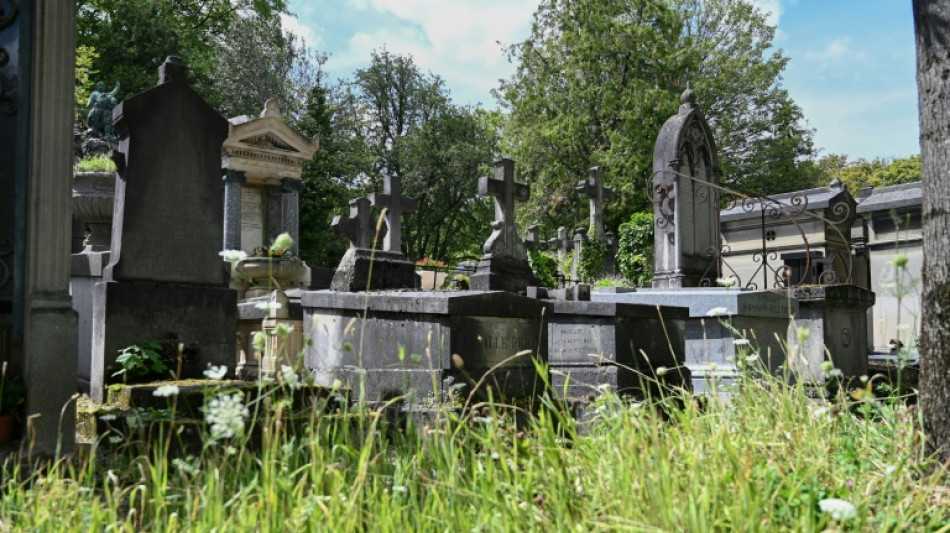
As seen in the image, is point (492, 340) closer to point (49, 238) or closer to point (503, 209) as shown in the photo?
point (49, 238)

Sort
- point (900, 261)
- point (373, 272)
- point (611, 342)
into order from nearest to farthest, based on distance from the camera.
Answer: point (900, 261) → point (611, 342) → point (373, 272)

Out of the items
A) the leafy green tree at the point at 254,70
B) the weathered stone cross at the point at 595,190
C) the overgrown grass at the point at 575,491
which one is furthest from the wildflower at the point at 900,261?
the leafy green tree at the point at 254,70

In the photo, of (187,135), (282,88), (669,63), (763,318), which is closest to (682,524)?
(187,135)

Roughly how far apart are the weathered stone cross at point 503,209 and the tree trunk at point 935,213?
8.94m

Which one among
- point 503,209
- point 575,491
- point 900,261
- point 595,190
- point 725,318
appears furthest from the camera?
point 595,190

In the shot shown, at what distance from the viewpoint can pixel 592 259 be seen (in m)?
18.3

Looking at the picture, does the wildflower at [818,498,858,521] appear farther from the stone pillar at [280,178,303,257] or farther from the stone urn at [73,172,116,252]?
the stone pillar at [280,178,303,257]

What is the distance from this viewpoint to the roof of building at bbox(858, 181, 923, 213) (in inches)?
734

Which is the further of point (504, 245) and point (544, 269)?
point (544, 269)

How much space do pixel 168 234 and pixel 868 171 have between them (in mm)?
39956

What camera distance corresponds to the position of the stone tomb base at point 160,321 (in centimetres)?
575

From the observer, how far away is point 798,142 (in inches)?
1187

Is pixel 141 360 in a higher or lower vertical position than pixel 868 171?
lower

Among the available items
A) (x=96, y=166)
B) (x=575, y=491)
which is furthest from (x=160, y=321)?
(x=96, y=166)
